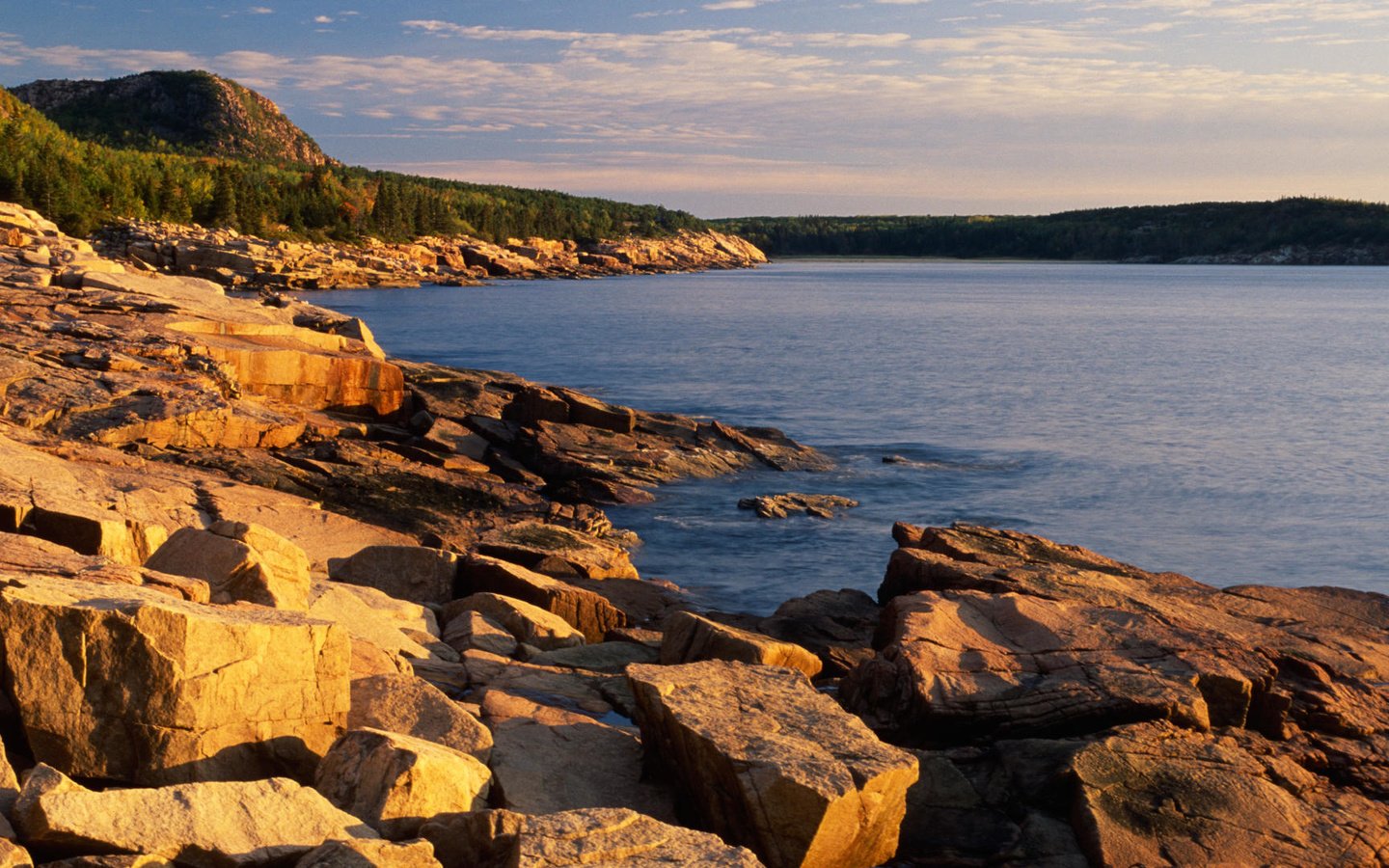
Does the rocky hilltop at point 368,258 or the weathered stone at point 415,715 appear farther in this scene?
the rocky hilltop at point 368,258

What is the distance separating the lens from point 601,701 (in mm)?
9195

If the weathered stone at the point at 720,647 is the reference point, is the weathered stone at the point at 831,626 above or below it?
below

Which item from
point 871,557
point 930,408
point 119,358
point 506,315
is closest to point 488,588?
point 871,557

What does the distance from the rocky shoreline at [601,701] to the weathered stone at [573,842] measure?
2cm

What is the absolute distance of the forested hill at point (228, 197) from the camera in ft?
256

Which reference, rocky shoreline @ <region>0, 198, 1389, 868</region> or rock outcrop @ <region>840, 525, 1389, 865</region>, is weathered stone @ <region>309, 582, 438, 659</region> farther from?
rock outcrop @ <region>840, 525, 1389, 865</region>

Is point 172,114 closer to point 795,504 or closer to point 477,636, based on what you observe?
point 795,504

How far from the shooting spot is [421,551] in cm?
1252

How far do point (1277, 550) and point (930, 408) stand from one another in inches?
657

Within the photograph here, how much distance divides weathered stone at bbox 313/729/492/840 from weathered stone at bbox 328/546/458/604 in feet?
18.5

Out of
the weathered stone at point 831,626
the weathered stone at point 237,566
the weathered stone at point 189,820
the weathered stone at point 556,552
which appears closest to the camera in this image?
the weathered stone at point 189,820

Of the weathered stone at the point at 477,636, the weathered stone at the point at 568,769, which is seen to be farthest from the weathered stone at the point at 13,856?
the weathered stone at the point at 477,636

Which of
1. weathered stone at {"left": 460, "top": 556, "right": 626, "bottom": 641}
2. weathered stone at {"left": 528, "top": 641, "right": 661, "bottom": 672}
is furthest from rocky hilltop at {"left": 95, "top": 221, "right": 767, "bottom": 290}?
weathered stone at {"left": 528, "top": 641, "right": 661, "bottom": 672}

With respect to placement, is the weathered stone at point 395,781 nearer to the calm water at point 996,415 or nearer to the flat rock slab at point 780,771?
the flat rock slab at point 780,771
